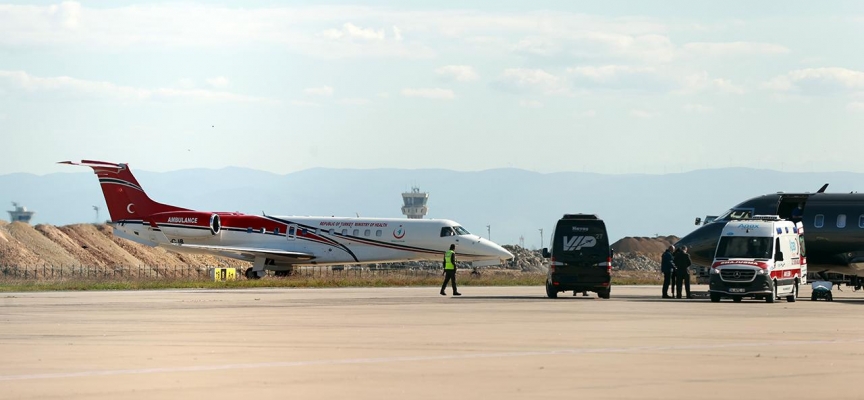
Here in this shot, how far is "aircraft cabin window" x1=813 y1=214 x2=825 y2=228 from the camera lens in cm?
4062

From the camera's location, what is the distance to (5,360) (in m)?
15.2

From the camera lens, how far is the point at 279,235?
61531 mm

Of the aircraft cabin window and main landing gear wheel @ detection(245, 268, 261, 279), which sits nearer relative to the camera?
the aircraft cabin window

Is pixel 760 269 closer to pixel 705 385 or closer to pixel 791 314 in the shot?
pixel 791 314

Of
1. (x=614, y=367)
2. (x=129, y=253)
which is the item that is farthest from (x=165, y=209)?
(x=614, y=367)

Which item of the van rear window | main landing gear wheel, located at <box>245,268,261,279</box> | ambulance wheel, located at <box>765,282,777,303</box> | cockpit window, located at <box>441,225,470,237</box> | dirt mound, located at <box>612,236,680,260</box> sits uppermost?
dirt mound, located at <box>612,236,680,260</box>

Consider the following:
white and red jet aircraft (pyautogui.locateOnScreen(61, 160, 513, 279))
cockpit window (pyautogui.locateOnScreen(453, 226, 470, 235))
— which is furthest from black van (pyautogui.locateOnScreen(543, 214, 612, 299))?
cockpit window (pyautogui.locateOnScreen(453, 226, 470, 235))

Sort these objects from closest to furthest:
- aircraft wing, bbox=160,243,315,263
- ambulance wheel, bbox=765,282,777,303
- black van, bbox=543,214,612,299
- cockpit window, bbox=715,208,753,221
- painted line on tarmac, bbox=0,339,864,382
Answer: painted line on tarmac, bbox=0,339,864,382
ambulance wheel, bbox=765,282,777,303
black van, bbox=543,214,612,299
cockpit window, bbox=715,208,753,221
aircraft wing, bbox=160,243,315,263

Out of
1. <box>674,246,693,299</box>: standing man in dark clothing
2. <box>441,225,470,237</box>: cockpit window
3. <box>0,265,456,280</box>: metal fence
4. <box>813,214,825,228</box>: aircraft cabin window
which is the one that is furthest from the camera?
<box>0,265,456,280</box>: metal fence

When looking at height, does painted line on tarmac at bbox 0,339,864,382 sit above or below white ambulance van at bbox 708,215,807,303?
below

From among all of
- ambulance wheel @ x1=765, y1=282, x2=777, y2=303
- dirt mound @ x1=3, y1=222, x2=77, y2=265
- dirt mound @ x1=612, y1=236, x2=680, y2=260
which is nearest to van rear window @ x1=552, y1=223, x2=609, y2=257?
ambulance wheel @ x1=765, y1=282, x2=777, y2=303

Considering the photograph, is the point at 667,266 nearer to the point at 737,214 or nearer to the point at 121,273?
the point at 737,214

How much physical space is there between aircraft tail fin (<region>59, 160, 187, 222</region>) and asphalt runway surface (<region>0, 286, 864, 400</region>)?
36.4m

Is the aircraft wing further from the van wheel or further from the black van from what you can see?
the van wheel
